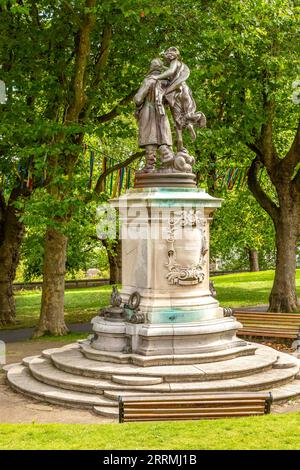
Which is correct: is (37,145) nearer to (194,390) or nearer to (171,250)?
(171,250)

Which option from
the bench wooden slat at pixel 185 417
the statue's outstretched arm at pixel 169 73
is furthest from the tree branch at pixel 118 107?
the bench wooden slat at pixel 185 417

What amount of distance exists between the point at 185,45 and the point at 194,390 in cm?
1087

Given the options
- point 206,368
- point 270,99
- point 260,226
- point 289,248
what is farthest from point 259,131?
point 260,226

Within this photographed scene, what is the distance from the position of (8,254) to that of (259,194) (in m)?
8.92

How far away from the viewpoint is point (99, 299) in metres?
30.1

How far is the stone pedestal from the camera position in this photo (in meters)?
12.3

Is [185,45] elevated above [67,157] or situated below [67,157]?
above

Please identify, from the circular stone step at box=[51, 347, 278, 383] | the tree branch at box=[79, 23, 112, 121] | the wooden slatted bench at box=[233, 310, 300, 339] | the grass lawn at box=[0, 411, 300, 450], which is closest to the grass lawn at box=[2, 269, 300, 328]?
the wooden slatted bench at box=[233, 310, 300, 339]

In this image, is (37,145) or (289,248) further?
(289,248)

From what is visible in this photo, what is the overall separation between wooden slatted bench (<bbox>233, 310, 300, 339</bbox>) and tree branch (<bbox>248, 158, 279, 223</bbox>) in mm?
5888

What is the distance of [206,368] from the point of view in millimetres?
11578

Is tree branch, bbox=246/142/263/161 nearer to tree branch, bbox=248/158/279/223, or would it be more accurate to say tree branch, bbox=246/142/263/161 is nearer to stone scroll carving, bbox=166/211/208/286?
tree branch, bbox=248/158/279/223

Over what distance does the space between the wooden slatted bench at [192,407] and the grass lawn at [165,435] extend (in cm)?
30
